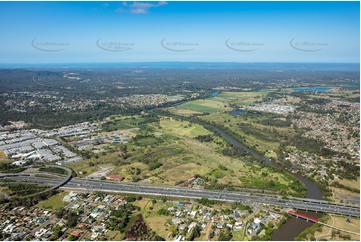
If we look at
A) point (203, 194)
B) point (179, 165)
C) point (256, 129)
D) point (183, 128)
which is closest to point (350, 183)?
point (203, 194)

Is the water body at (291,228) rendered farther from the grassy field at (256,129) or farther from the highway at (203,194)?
the grassy field at (256,129)

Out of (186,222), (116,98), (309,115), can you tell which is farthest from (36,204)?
(116,98)

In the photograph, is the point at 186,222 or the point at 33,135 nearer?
the point at 186,222

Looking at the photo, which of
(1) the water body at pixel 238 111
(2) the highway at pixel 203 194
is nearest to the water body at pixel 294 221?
(2) the highway at pixel 203 194

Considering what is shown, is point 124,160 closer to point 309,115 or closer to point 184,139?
point 184,139

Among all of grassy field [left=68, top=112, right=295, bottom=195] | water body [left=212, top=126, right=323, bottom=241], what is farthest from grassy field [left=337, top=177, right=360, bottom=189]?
grassy field [left=68, top=112, right=295, bottom=195]

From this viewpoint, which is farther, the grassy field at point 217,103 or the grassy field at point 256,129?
the grassy field at point 217,103
